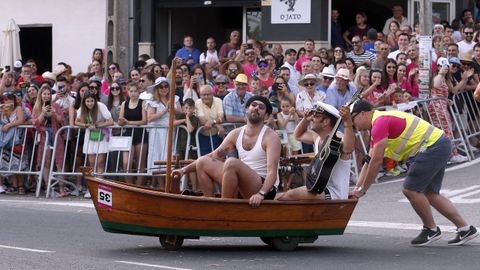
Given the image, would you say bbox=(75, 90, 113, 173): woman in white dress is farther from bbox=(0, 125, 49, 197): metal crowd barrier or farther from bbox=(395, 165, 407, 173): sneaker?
bbox=(395, 165, 407, 173): sneaker

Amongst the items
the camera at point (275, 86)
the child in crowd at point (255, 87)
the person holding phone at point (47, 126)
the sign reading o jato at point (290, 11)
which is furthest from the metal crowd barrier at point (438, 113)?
the sign reading o jato at point (290, 11)

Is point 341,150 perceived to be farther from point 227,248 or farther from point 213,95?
point 213,95

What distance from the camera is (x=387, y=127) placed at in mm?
11703

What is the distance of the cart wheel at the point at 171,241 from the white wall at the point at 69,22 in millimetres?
16370

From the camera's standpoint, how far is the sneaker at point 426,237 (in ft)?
39.9

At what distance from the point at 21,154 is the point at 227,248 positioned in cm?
733

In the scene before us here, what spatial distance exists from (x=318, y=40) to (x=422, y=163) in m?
12.1

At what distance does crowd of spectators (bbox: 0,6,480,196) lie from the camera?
1717 centimetres

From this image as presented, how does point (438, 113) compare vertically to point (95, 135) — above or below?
above

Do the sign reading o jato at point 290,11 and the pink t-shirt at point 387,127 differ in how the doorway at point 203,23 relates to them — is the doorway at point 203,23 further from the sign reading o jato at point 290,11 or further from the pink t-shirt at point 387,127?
the pink t-shirt at point 387,127

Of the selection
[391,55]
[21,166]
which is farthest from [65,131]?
[391,55]

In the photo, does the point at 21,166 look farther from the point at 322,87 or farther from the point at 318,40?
the point at 318,40

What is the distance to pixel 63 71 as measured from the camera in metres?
21.9

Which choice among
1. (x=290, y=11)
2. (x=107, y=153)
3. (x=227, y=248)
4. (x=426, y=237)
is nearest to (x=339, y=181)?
(x=426, y=237)
